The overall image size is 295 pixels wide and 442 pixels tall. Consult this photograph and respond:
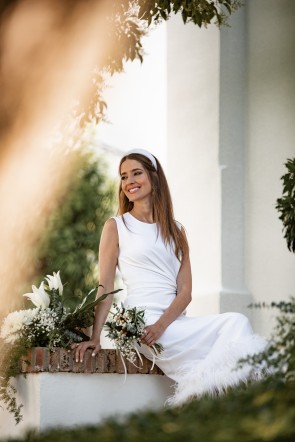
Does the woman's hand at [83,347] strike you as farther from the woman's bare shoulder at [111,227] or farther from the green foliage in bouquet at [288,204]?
the green foliage in bouquet at [288,204]

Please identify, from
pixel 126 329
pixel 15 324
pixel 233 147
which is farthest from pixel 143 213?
pixel 233 147

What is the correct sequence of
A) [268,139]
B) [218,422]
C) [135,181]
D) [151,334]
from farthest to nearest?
[268,139]
[135,181]
[151,334]
[218,422]

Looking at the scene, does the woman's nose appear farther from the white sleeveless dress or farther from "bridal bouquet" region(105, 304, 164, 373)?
"bridal bouquet" region(105, 304, 164, 373)

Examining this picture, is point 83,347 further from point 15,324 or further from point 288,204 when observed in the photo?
point 288,204

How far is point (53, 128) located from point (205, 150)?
1888mm

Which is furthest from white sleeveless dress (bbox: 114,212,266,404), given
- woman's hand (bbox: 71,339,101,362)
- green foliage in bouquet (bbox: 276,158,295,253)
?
green foliage in bouquet (bbox: 276,158,295,253)

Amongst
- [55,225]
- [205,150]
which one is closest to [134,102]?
[55,225]

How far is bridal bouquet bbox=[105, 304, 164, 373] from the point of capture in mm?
4047

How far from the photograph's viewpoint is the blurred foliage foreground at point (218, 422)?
1359mm

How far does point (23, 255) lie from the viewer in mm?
13719

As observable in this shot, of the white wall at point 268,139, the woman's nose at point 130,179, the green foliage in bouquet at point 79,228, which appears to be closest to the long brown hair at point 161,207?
the woman's nose at point 130,179

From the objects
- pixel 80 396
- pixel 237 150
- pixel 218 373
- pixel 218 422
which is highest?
pixel 237 150

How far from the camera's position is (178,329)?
4262 mm

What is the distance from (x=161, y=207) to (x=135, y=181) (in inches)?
7.8
